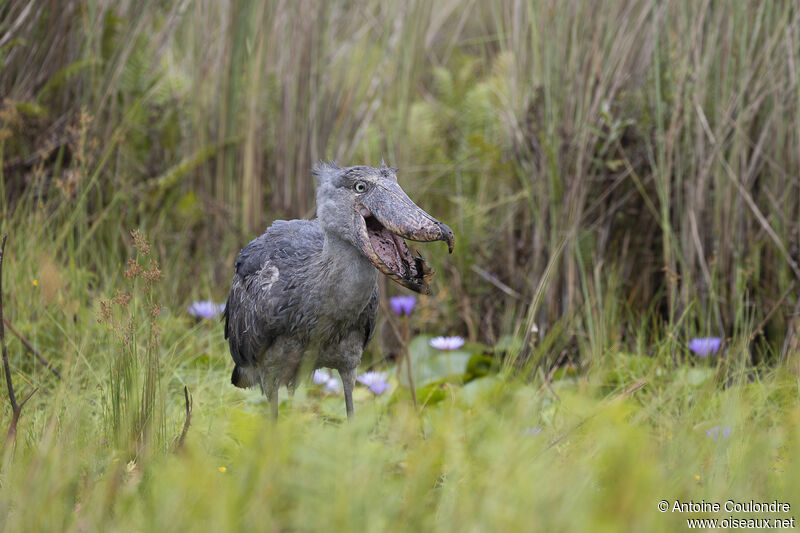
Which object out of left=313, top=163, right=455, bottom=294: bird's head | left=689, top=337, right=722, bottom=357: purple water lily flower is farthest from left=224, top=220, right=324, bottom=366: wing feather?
left=689, top=337, right=722, bottom=357: purple water lily flower

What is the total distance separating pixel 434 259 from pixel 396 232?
85.9 inches

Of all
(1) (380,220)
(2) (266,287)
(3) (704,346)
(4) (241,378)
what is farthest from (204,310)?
(3) (704,346)

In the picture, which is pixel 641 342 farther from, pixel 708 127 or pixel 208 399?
pixel 208 399

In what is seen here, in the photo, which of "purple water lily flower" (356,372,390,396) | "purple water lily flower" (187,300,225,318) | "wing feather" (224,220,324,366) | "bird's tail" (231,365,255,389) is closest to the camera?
"wing feather" (224,220,324,366)

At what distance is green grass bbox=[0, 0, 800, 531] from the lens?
6.22 ft

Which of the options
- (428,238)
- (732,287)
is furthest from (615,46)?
(428,238)

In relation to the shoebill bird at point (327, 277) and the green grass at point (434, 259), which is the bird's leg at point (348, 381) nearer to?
the shoebill bird at point (327, 277)

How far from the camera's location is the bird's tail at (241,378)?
3.21m

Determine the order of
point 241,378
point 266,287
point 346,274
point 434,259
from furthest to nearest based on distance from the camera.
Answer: point 434,259 < point 241,378 < point 266,287 < point 346,274

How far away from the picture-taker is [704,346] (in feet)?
11.7

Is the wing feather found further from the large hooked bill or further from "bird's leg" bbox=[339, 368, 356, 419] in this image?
the large hooked bill

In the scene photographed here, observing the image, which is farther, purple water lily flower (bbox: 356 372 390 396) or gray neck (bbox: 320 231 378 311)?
purple water lily flower (bbox: 356 372 390 396)

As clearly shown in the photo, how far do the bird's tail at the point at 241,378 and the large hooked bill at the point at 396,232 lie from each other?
90 cm

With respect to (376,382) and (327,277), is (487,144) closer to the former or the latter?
(376,382)
